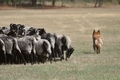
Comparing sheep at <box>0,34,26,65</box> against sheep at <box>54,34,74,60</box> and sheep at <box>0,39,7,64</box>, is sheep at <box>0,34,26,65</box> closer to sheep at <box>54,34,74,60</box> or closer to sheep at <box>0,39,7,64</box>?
sheep at <box>0,39,7,64</box>

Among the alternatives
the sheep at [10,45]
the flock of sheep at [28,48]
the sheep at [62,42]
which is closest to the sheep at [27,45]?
the flock of sheep at [28,48]

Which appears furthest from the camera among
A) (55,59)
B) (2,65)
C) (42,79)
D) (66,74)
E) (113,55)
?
(113,55)

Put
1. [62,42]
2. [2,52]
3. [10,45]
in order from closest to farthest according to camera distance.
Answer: [10,45]
[2,52]
[62,42]

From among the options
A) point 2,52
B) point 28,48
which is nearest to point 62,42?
point 28,48

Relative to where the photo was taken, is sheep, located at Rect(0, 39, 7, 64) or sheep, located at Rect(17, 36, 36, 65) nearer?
sheep, located at Rect(0, 39, 7, 64)

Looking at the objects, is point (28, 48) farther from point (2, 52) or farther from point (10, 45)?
point (2, 52)

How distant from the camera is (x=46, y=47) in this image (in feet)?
44.5

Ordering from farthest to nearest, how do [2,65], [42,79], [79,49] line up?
A: [79,49] → [2,65] → [42,79]

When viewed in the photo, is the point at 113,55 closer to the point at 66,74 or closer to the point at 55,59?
the point at 55,59

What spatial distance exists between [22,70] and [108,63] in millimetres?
3603

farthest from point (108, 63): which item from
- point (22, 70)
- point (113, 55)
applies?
point (22, 70)

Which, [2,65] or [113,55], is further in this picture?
[113,55]

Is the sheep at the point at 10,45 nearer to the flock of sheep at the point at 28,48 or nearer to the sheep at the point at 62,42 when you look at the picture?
the flock of sheep at the point at 28,48

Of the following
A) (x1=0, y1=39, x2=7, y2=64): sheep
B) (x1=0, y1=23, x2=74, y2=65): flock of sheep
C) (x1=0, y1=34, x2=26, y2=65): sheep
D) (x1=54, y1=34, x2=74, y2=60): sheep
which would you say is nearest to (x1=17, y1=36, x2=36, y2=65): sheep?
(x1=0, y1=23, x2=74, y2=65): flock of sheep
